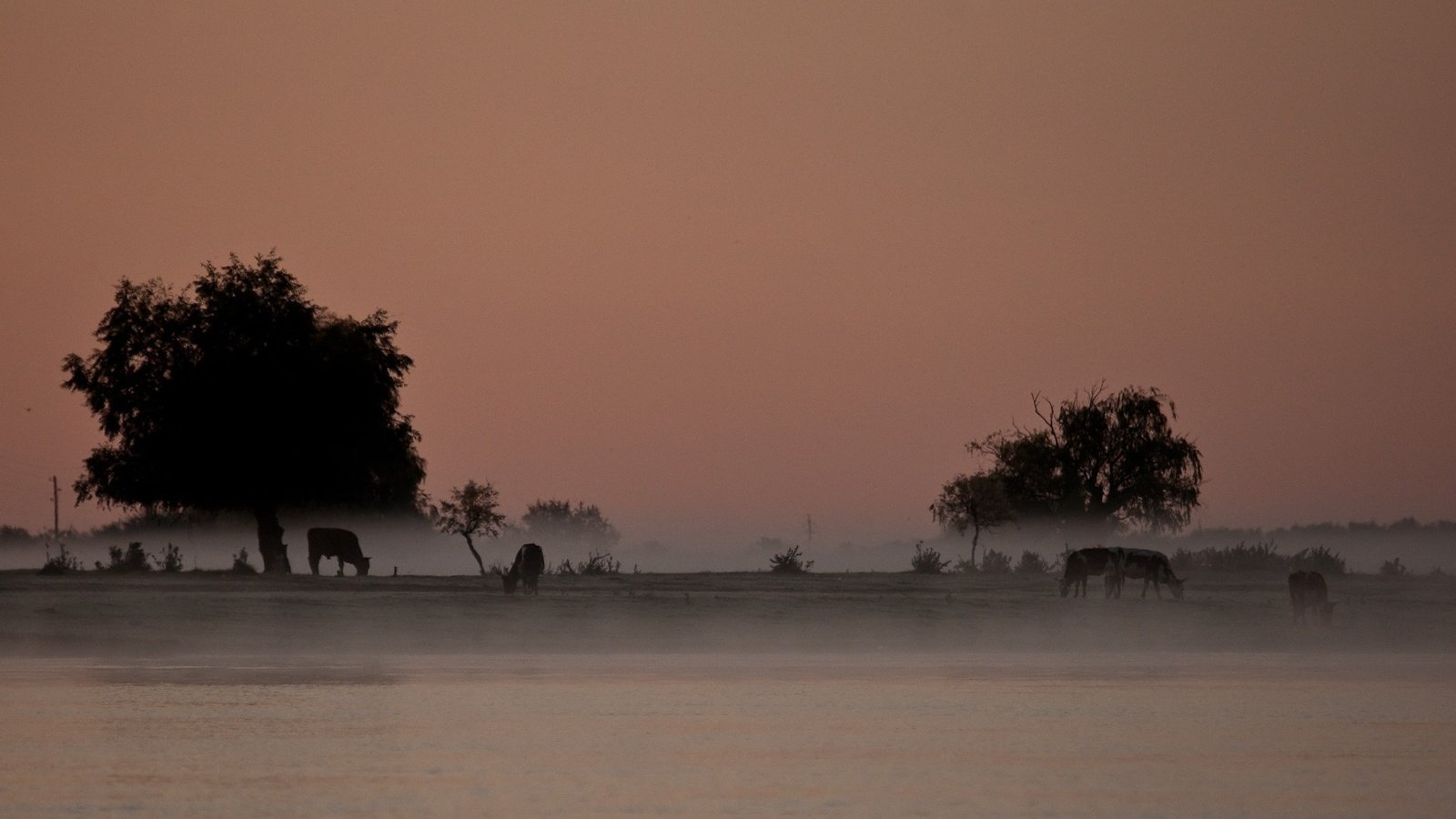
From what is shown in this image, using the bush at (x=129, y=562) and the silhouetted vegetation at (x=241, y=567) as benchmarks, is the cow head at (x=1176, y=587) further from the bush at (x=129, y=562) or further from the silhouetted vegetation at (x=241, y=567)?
the bush at (x=129, y=562)

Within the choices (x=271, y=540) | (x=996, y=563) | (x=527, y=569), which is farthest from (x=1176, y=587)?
(x=271, y=540)

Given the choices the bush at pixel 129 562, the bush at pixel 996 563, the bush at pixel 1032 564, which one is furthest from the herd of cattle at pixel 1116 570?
the bush at pixel 129 562

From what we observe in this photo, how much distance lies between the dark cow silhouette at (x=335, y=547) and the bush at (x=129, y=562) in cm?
477

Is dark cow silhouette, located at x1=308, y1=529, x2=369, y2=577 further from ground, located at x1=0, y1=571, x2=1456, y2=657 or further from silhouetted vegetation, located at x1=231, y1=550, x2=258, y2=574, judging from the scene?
ground, located at x1=0, y1=571, x2=1456, y2=657

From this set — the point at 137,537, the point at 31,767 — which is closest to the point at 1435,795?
the point at 31,767

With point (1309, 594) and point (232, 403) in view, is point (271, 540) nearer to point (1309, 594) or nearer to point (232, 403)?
point (232, 403)

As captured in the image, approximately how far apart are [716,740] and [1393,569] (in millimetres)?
49050

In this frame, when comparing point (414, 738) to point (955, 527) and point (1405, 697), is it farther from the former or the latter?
point (955, 527)

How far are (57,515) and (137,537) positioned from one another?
2541 cm

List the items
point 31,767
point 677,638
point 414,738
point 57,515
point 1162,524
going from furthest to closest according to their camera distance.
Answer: point 57,515 < point 1162,524 < point 677,638 < point 414,738 < point 31,767

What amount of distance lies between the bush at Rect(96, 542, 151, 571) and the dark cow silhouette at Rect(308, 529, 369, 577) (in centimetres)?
477

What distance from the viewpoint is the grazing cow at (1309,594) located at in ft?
151

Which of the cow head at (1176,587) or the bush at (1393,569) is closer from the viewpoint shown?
the cow head at (1176,587)

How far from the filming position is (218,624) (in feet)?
132
